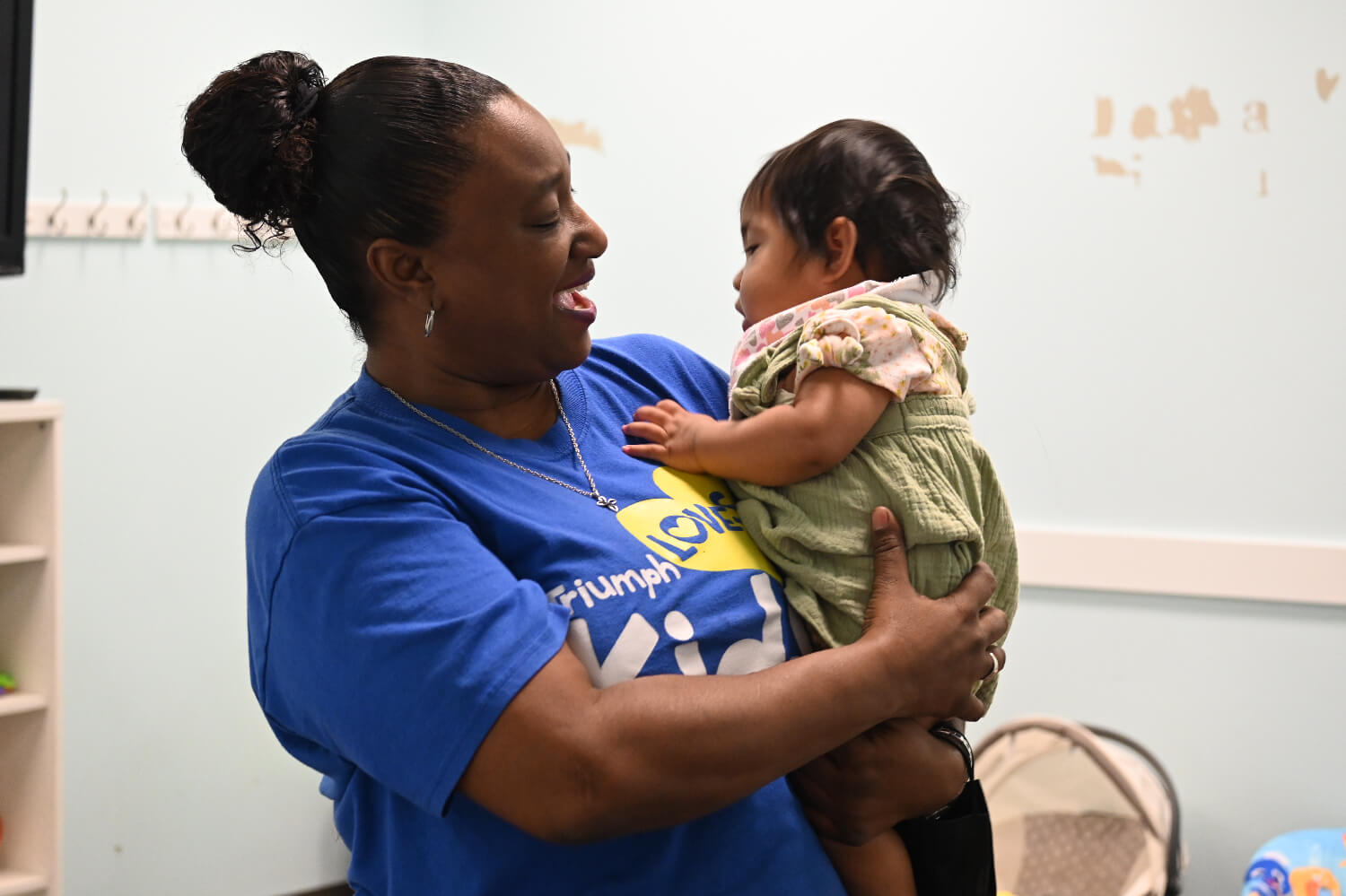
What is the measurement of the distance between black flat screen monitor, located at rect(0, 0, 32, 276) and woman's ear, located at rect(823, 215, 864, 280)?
1.74 meters

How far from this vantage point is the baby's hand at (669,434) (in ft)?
4.24

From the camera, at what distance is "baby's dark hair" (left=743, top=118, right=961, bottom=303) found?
55.0 inches

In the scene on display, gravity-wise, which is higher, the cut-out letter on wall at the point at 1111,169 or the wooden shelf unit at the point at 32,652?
the cut-out letter on wall at the point at 1111,169

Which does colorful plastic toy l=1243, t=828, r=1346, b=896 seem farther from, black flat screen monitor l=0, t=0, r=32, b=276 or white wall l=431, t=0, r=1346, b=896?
black flat screen monitor l=0, t=0, r=32, b=276

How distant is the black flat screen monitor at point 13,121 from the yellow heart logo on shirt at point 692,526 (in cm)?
173

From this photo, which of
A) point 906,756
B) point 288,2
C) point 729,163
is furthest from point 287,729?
point 288,2

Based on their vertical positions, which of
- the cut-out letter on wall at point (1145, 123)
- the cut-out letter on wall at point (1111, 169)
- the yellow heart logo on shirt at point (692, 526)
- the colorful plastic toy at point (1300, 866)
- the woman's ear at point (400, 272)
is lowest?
the colorful plastic toy at point (1300, 866)

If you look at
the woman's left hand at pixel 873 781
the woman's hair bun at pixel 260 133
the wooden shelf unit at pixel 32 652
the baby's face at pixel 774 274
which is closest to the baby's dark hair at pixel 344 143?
the woman's hair bun at pixel 260 133

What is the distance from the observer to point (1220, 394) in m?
2.86

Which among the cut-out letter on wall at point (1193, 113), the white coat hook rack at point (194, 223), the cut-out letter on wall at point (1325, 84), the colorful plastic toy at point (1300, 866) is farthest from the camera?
the white coat hook rack at point (194, 223)

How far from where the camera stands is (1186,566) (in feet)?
9.45

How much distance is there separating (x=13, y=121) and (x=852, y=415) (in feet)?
6.34

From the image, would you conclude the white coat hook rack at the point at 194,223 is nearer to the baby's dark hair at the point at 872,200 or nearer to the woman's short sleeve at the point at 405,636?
the baby's dark hair at the point at 872,200

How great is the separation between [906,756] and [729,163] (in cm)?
251
